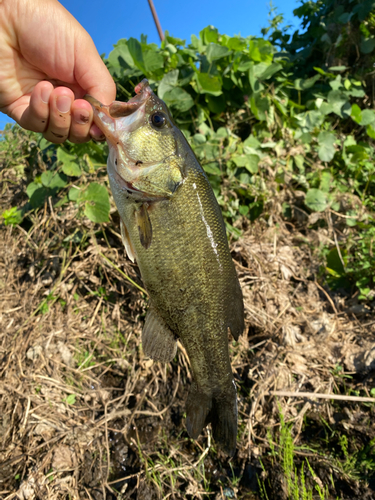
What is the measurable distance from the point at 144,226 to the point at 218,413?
1081 mm

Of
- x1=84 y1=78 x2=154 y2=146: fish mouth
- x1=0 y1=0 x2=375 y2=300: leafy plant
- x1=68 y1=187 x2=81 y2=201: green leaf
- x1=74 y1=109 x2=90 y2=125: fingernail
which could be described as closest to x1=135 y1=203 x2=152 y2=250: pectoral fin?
x1=84 y1=78 x2=154 y2=146: fish mouth

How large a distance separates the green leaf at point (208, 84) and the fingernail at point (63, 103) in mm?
2033

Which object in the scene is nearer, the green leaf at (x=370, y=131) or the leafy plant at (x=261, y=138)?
the leafy plant at (x=261, y=138)

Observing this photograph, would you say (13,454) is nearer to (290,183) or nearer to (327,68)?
(290,183)

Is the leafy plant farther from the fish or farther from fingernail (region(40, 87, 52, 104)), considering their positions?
the fish

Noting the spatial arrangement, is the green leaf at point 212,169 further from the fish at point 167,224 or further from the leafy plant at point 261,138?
the fish at point 167,224

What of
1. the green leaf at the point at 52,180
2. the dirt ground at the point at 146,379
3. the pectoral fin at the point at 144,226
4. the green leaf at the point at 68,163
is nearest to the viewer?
the pectoral fin at the point at 144,226

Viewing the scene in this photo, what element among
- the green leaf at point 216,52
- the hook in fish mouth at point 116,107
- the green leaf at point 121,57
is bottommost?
the hook in fish mouth at point 116,107

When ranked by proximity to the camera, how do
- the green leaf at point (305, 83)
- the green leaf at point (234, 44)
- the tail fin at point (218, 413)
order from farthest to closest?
the green leaf at point (305, 83) → the green leaf at point (234, 44) → the tail fin at point (218, 413)

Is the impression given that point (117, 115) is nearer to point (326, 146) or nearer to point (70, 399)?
point (70, 399)

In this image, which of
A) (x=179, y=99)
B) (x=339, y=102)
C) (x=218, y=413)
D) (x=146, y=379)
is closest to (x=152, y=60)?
(x=179, y=99)

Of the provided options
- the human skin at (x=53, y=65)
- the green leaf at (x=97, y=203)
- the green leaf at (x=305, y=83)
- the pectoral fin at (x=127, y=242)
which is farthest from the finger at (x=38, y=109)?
the green leaf at (x=305, y=83)

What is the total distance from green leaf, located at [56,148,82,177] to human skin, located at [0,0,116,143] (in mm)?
915

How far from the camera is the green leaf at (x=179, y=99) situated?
132 inches
